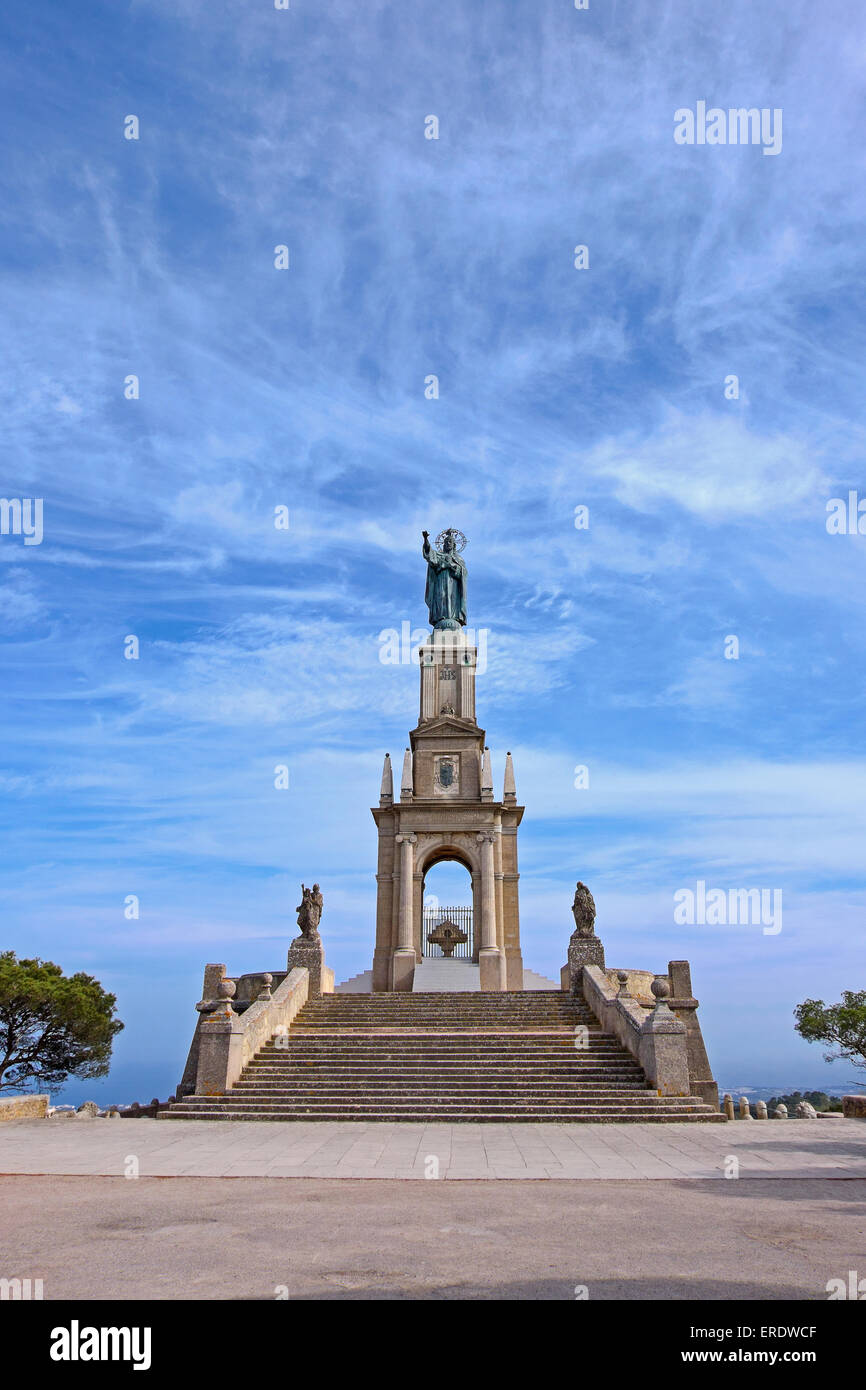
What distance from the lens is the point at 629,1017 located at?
18.0 m

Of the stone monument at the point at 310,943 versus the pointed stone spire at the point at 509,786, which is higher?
the pointed stone spire at the point at 509,786

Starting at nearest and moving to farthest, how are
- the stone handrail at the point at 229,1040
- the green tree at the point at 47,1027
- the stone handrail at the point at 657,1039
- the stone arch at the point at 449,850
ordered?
1. the stone handrail at the point at 657,1039
2. the stone handrail at the point at 229,1040
3. the green tree at the point at 47,1027
4. the stone arch at the point at 449,850

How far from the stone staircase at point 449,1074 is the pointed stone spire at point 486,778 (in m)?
14.6

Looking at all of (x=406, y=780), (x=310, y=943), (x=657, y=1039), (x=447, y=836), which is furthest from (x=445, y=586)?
(x=657, y=1039)

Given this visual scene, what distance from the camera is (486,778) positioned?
36469 mm

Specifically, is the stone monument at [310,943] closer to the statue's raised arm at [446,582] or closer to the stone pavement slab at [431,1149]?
the stone pavement slab at [431,1149]

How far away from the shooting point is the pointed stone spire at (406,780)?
119 feet

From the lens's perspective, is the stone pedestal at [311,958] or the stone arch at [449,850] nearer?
the stone pedestal at [311,958]

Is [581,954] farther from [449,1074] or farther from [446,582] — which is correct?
[446,582]

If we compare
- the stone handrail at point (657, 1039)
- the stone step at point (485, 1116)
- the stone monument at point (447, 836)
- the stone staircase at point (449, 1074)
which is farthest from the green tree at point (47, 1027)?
the stone handrail at point (657, 1039)

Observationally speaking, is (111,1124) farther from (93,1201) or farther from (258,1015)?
(93,1201)

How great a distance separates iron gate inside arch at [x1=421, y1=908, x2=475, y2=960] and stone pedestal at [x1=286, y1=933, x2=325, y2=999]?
11.2 m

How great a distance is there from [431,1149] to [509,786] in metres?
25.3
